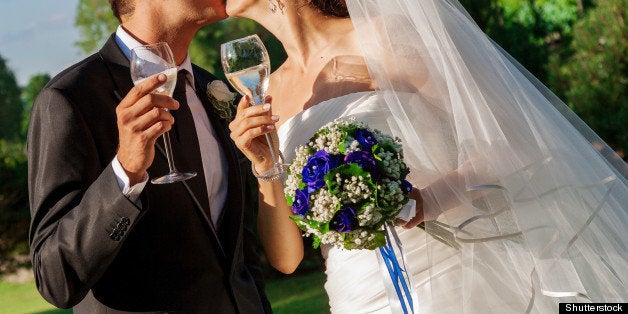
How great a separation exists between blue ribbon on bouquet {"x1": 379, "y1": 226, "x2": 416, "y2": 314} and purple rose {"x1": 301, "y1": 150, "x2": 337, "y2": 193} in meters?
0.46

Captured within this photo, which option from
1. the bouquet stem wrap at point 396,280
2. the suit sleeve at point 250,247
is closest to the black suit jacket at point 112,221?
the suit sleeve at point 250,247

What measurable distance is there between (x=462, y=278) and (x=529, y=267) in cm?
29

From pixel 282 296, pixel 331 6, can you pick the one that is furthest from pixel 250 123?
pixel 282 296

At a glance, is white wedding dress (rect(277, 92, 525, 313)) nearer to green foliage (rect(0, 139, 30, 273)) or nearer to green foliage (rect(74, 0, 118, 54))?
green foliage (rect(0, 139, 30, 273))

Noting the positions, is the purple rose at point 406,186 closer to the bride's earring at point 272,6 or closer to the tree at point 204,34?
the bride's earring at point 272,6

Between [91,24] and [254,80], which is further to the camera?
[91,24]

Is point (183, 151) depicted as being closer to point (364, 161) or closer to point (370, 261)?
point (364, 161)

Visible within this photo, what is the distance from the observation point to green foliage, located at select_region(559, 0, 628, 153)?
10.5 m

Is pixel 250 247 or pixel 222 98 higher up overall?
pixel 222 98

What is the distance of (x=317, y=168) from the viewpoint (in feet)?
11.5

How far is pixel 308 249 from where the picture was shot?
11.8 metres

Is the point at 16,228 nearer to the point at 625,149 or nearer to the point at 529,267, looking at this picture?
the point at 625,149

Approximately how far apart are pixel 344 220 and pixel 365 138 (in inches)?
15.1

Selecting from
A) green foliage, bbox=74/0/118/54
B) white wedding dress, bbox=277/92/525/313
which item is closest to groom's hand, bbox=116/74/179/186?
white wedding dress, bbox=277/92/525/313
